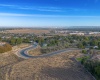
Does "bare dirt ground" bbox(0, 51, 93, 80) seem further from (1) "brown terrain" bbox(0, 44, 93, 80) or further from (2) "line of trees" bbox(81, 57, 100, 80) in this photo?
(2) "line of trees" bbox(81, 57, 100, 80)

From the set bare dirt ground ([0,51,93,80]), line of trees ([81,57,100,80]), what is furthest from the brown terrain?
line of trees ([81,57,100,80])

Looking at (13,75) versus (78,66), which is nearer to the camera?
(13,75)

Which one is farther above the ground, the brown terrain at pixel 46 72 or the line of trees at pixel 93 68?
the line of trees at pixel 93 68

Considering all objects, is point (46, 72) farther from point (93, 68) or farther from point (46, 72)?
point (93, 68)

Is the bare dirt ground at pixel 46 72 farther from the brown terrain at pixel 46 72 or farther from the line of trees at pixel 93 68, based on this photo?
the line of trees at pixel 93 68

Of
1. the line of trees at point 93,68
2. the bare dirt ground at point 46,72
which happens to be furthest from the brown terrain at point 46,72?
the line of trees at point 93,68

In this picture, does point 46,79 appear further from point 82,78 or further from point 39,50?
point 39,50

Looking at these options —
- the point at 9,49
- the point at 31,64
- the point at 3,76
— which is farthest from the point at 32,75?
the point at 9,49

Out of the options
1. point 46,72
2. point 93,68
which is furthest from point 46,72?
point 93,68

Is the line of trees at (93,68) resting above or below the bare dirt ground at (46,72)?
above

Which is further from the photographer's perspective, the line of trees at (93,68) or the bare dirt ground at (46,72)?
the line of trees at (93,68)

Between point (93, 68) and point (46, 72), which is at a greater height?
→ point (93, 68)
